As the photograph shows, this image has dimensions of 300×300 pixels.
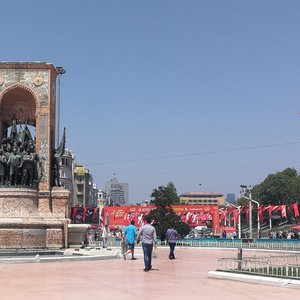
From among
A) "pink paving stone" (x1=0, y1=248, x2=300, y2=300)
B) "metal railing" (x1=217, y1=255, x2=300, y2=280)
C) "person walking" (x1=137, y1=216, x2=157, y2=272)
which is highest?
"person walking" (x1=137, y1=216, x2=157, y2=272)

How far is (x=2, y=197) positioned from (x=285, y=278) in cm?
1861

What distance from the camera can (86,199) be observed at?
129625 millimetres

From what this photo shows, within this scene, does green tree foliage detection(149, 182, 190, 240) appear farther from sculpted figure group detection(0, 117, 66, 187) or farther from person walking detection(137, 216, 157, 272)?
person walking detection(137, 216, 157, 272)

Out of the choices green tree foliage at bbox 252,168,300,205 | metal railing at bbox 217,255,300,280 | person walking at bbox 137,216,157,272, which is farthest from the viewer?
green tree foliage at bbox 252,168,300,205

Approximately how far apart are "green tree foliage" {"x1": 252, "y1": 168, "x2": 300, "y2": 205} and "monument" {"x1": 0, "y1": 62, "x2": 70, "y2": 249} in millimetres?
92142

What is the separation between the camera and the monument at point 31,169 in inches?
1112

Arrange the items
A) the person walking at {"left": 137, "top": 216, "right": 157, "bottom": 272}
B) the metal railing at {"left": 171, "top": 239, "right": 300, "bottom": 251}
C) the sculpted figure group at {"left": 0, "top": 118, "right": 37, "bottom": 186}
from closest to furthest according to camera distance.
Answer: the person walking at {"left": 137, "top": 216, "right": 157, "bottom": 272} → the sculpted figure group at {"left": 0, "top": 118, "right": 37, "bottom": 186} → the metal railing at {"left": 171, "top": 239, "right": 300, "bottom": 251}

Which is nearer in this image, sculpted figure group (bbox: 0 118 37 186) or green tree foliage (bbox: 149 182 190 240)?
sculpted figure group (bbox: 0 118 37 186)

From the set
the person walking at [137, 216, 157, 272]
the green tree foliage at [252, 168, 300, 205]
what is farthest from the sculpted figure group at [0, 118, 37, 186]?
the green tree foliage at [252, 168, 300, 205]

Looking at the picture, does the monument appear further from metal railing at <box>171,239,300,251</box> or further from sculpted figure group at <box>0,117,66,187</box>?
metal railing at <box>171,239,300,251</box>

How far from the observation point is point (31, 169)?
97.1 feet

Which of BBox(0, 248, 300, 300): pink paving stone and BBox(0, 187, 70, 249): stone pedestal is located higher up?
BBox(0, 187, 70, 249): stone pedestal

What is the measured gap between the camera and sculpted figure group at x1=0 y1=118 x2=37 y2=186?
29188 millimetres

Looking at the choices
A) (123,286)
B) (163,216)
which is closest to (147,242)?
(123,286)
